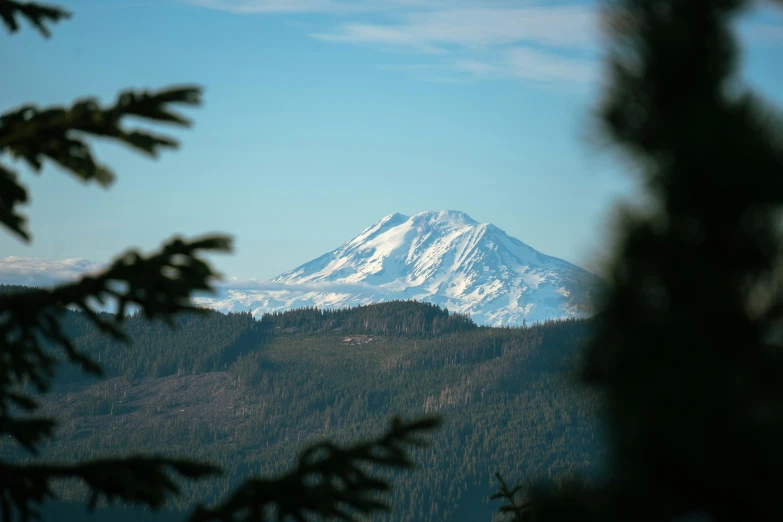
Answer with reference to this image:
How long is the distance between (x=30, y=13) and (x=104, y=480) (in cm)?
457

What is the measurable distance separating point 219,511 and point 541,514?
2.84 m

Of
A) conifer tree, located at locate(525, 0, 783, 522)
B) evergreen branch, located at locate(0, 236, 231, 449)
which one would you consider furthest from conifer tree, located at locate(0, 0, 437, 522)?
conifer tree, located at locate(525, 0, 783, 522)

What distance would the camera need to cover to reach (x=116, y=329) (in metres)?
7.60

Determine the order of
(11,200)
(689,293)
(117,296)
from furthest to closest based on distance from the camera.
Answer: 1. (11,200)
2. (117,296)
3. (689,293)

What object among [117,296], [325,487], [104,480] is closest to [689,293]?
[325,487]

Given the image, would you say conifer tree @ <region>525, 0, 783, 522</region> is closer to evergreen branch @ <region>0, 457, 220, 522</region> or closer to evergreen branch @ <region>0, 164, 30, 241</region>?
evergreen branch @ <region>0, 457, 220, 522</region>

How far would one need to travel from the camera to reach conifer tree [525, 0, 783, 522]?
5.25 m

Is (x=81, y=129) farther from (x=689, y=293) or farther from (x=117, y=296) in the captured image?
(x=689, y=293)

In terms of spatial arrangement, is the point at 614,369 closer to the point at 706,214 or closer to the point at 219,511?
the point at 706,214

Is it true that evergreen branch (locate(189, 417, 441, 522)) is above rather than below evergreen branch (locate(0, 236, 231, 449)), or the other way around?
below

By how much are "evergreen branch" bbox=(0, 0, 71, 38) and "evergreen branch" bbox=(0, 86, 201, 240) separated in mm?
1481

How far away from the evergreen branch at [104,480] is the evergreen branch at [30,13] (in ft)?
14.0

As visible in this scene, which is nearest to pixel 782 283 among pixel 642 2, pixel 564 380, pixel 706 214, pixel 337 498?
pixel 706 214

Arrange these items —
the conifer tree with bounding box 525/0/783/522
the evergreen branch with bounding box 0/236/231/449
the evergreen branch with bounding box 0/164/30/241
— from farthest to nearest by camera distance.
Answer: the evergreen branch with bounding box 0/164/30/241
the evergreen branch with bounding box 0/236/231/449
the conifer tree with bounding box 525/0/783/522
